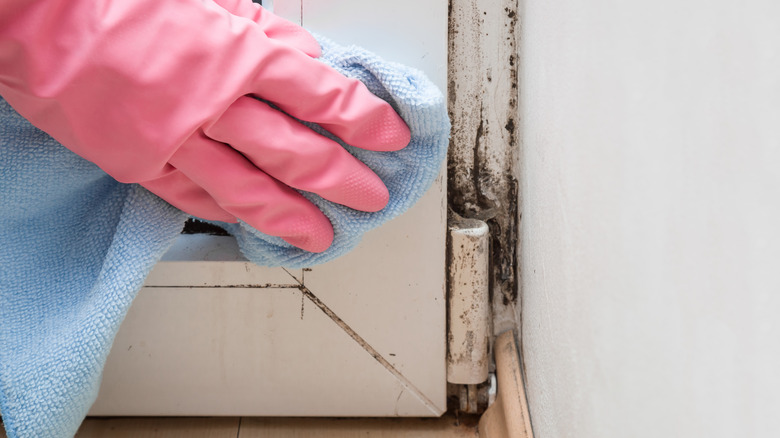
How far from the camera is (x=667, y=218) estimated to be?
0.25m

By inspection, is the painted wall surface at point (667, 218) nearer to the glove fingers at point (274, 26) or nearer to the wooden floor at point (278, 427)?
the glove fingers at point (274, 26)

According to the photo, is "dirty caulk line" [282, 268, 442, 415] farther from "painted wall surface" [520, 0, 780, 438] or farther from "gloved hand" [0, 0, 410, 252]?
"painted wall surface" [520, 0, 780, 438]

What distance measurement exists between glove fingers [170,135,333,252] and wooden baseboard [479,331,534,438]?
0.82 feet

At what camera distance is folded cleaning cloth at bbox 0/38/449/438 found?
1.70 ft

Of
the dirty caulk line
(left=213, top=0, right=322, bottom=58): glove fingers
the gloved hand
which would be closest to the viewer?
the gloved hand

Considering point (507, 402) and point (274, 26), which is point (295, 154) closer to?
point (274, 26)

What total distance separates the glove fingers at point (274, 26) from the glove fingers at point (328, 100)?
4cm

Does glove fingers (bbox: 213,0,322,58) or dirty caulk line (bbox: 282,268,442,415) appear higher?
glove fingers (bbox: 213,0,322,58)

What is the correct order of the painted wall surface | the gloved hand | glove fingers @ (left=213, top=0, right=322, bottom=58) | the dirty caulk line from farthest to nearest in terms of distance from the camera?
the dirty caulk line, glove fingers @ (left=213, top=0, right=322, bottom=58), the gloved hand, the painted wall surface

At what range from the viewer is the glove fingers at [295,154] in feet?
1.59

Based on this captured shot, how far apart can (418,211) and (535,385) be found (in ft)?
0.71

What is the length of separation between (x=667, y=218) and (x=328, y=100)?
315mm

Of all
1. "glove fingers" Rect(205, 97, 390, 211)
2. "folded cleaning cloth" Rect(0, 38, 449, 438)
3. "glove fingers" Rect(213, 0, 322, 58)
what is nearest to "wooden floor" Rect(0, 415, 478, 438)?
"folded cleaning cloth" Rect(0, 38, 449, 438)

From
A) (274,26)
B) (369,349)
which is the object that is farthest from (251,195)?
(369,349)
